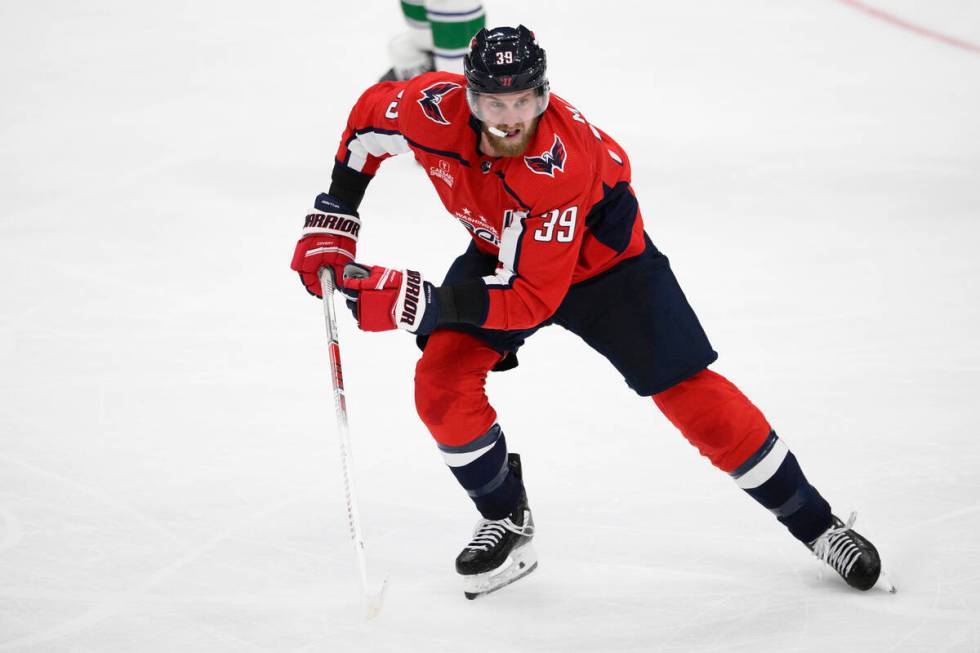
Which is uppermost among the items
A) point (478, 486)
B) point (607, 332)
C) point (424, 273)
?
point (607, 332)

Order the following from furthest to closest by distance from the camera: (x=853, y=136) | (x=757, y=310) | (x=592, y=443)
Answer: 1. (x=853, y=136)
2. (x=757, y=310)
3. (x=592, y=443)

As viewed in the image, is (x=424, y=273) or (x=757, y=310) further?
(x=424, y=273)

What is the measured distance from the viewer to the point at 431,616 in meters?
2.36

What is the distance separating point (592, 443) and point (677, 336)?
775 millimetres

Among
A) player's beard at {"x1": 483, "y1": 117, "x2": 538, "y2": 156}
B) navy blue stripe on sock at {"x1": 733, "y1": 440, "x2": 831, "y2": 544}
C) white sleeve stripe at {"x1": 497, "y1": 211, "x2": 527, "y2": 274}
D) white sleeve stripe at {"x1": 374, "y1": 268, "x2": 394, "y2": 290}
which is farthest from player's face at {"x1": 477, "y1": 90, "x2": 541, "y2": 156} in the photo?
navy blue stripe on sock at {"x1": 733, "y1": 440, "x2": 831, "y2": 544}

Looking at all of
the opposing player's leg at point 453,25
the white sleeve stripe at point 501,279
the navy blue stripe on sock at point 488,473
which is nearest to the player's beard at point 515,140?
the white sleeve stripe at point 501,279

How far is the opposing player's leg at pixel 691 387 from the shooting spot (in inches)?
91.6

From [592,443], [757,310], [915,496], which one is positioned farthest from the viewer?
[757,310]

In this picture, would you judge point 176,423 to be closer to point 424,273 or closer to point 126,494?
point 126,494

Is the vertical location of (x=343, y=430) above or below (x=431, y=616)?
above

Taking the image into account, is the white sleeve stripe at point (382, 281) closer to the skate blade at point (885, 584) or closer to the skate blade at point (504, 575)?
the skate blade at point (504, 575)

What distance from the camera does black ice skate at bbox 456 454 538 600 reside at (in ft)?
7.98

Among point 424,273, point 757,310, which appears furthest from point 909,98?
point 424,273

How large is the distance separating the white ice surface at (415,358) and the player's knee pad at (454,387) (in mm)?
403
